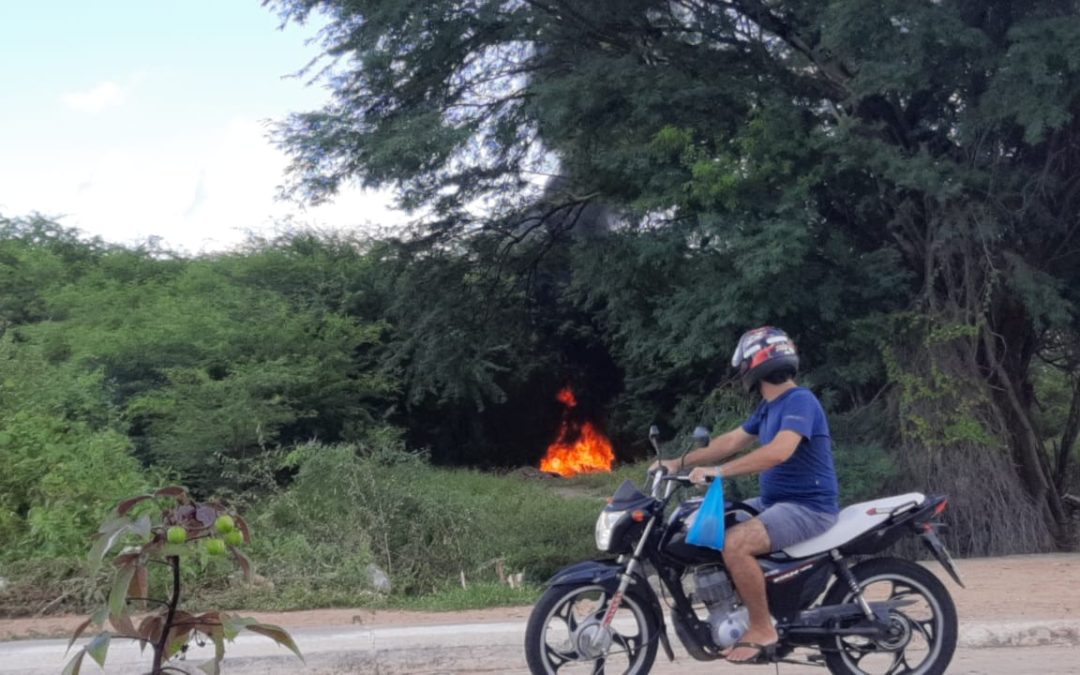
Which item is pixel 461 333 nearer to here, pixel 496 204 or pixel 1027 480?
pixel 496 204

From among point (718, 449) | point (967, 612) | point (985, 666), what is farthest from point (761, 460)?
point (967, 612)

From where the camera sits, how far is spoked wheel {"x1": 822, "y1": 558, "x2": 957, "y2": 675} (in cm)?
635

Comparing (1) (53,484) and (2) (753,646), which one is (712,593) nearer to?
(2) (753,646)

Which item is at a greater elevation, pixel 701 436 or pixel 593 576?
pixel 701 436

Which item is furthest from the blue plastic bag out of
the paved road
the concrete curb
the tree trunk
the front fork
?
the tree trunk

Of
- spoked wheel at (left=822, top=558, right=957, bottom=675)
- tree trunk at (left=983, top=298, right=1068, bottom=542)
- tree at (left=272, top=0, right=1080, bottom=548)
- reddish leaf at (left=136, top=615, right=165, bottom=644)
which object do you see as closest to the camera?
reddish leaf at (left=136, top=615, right=165, bottom=644)

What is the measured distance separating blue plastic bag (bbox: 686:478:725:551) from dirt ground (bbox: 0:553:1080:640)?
136 inches

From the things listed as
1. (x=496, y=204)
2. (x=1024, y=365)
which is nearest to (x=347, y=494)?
(x=496, y=204)

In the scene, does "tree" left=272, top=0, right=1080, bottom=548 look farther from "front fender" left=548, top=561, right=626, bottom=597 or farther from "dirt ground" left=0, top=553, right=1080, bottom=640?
"front fender" left=548, top=561, right=626, bottom=597

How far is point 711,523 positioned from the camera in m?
6.04

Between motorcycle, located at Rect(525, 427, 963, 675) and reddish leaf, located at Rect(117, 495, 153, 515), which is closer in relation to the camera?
reddish leaf, located at Rect(117, 495, 153, 515)

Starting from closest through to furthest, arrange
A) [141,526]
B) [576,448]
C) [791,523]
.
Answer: [141,526] < [791,523] < [576,448]

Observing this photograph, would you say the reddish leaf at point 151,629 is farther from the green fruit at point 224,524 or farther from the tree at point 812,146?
the tree at point 812,146

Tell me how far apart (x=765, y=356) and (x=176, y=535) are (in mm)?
3749
